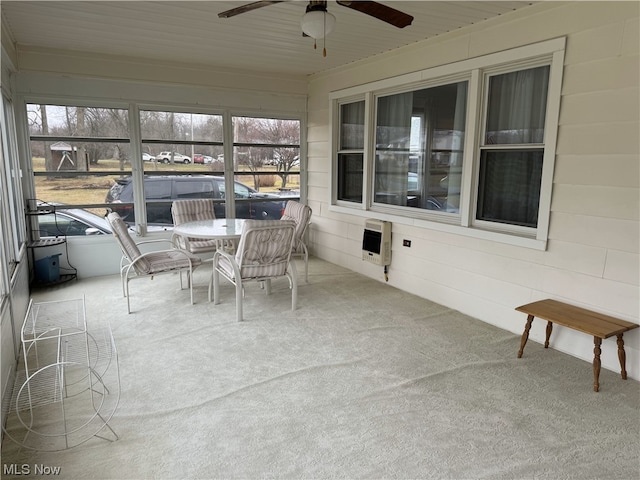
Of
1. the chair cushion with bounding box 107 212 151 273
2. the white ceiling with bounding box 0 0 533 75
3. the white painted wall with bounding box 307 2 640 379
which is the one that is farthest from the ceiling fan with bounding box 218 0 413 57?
the chair cushion with bounding box 107 212 151 273

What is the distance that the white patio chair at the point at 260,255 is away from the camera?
366 centimetres

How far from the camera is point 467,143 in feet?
12.6

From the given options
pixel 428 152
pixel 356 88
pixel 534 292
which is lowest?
pixel 534 292

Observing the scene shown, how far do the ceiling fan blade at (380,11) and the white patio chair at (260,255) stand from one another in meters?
1.80

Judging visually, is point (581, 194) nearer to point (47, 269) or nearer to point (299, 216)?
point (299, 216)

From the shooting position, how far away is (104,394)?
2.58 metres

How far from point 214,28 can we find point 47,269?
Result: 316 centimetres

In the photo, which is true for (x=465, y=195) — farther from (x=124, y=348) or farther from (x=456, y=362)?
(x=124, y=348)

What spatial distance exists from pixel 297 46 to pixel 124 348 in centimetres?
337

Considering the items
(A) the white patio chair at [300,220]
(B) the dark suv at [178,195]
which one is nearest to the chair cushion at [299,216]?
(A) the white patio chair at [300,220]

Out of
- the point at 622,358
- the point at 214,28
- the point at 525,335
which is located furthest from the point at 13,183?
the point at 622,358

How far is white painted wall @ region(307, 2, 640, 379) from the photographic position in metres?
2.75

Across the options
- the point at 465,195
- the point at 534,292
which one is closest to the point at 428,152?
the point at 465,195

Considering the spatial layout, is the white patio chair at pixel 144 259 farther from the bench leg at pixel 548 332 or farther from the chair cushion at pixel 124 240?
the bench leg at pixel 548 332
